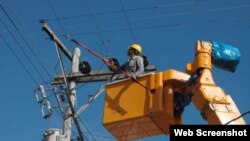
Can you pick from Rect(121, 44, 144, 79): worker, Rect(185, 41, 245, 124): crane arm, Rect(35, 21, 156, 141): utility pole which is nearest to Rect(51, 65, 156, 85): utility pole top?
Rect(35, 21, 156, 141): utility pole

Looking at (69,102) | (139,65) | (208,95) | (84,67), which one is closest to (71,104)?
(69,102)

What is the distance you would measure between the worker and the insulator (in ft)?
16.0

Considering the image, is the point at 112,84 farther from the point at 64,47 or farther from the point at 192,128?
the point at 64,47

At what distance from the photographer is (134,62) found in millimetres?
9414

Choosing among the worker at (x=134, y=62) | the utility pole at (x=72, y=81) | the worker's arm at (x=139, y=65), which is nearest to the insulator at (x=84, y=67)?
the utility pole at (x=72, y=81)

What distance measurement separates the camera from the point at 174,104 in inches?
332

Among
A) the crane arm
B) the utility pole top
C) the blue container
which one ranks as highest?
the utility pole top

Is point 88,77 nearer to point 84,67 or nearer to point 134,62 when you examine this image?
point 84,67

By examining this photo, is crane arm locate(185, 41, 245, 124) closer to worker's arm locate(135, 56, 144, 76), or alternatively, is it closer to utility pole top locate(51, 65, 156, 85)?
worker's arm locate(135, 56, 144, 76)

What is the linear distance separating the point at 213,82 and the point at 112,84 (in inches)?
64.2

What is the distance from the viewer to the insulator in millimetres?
14593

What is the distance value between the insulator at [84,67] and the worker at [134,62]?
16.0ft

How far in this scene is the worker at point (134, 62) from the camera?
30.3ft

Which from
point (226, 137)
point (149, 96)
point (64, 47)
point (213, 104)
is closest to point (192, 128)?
point (226, 137)
